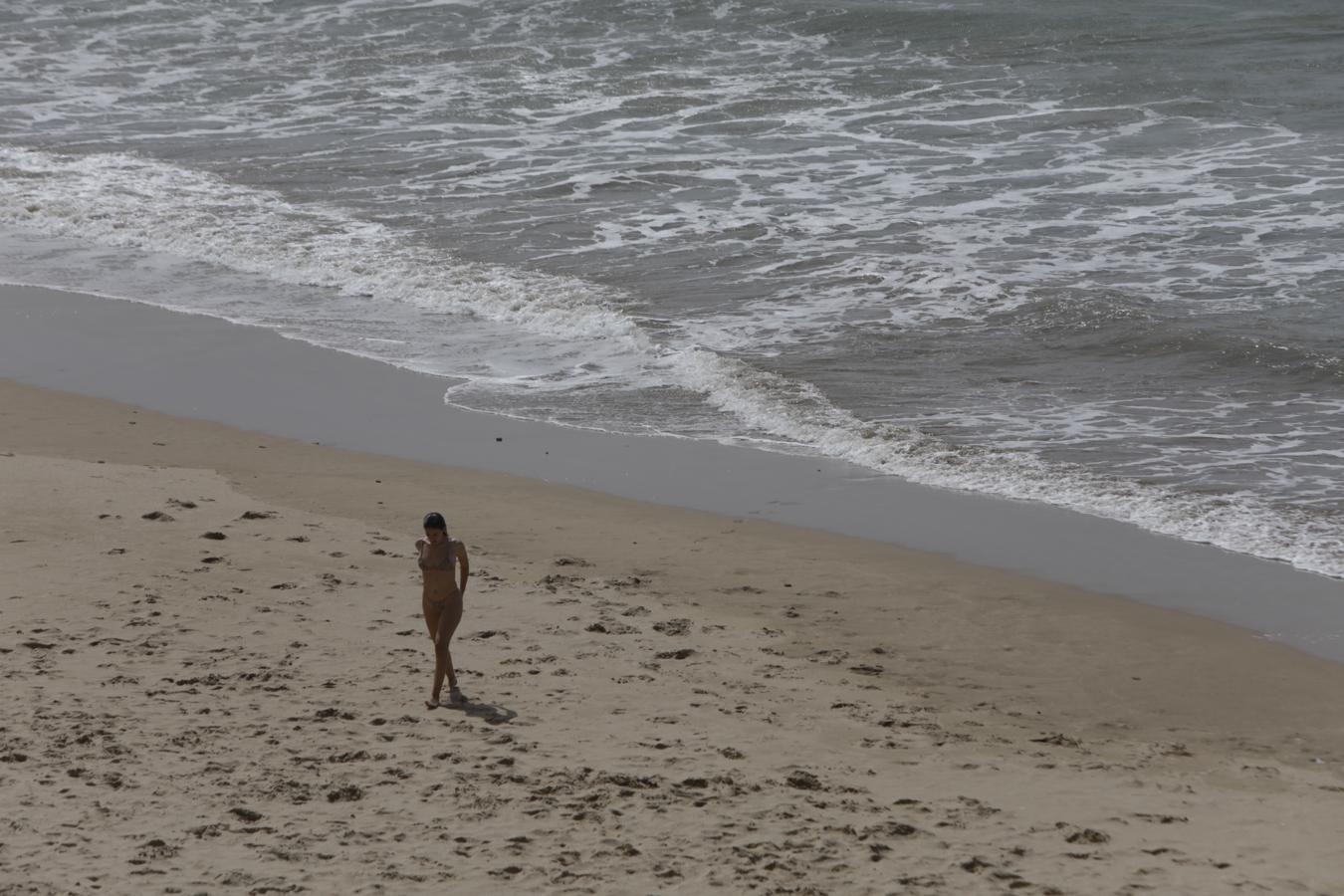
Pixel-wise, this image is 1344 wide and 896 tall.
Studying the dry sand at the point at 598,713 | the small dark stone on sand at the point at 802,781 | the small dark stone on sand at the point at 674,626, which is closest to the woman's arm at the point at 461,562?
the dry sand at the point at 598,713

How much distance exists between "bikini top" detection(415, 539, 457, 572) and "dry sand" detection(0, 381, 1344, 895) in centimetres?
61

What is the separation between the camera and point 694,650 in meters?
8.27

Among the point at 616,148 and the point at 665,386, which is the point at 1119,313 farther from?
the point at 616,148

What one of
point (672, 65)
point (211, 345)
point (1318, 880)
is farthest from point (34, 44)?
point (1318, 880)

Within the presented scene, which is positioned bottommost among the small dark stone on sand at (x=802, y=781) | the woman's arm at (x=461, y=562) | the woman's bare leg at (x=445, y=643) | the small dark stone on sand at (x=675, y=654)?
the small dark stone on sand at (x=802, y=781)

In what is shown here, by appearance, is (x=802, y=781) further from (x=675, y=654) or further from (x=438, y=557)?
(x=438, y=557)

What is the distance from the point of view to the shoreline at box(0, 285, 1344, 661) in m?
9.38

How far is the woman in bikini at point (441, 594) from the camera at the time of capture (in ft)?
23.8

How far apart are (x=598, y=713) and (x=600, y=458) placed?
14.5 ft

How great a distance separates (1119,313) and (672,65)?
13794 millimetres

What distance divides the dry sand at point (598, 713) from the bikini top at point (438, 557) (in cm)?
61

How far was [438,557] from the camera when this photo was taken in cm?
737

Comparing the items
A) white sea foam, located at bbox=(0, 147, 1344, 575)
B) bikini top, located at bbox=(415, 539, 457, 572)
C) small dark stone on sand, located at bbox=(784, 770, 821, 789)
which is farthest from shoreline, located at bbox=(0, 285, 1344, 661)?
bikini top, located at bbox=(415, 539, 457, 572)

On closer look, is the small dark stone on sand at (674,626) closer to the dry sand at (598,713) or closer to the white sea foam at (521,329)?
the dry sand at (598,713)
